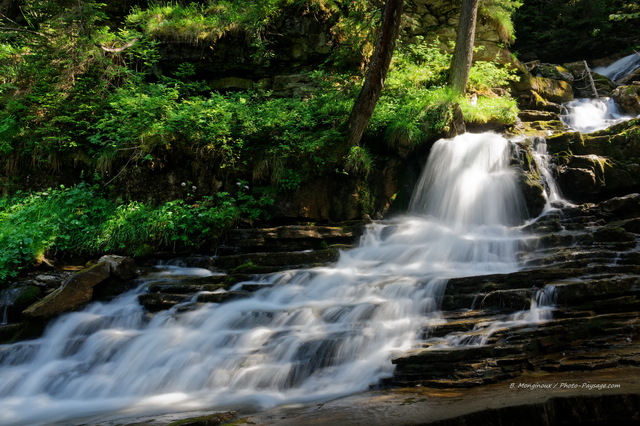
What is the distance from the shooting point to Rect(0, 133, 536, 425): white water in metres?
4.21

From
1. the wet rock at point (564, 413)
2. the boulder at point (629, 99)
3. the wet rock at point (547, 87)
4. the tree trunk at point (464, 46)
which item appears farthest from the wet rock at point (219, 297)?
the boulder at point (629, 99)

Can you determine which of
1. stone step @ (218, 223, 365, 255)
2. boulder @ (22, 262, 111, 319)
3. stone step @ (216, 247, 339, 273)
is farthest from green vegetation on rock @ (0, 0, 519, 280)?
boulder @ (22, 262, 111, 319)

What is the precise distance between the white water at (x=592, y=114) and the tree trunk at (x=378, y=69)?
7411 mm

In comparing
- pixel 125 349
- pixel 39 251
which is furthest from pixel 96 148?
pixel 125 349

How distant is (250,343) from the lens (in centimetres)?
496

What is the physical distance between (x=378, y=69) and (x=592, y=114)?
28.8 ft

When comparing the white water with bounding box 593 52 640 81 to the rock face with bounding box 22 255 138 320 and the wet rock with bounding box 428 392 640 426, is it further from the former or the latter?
the rock face with bounding box 22 255 138 320

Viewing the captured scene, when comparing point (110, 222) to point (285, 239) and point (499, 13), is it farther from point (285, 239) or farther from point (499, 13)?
point (499, 13)

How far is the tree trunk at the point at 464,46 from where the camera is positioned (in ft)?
37.3

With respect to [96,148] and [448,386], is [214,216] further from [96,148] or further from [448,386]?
[448,386]

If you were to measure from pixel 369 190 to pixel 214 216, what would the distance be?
348 cm

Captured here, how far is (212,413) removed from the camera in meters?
3.50

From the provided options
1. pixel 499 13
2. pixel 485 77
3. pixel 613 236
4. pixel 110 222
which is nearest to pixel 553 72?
pixel 499 13

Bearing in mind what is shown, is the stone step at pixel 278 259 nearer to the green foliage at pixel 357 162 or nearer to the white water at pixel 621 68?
the green foliage at pixel 357 162
